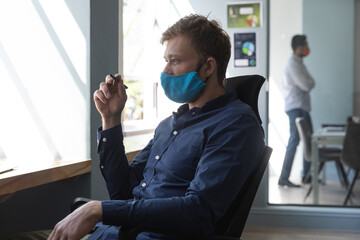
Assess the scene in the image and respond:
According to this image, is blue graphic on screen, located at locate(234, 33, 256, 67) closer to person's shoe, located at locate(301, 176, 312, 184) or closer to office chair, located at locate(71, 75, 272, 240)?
person's shoe, located at locate(301, 176, 312, 184)

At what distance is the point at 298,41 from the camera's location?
4230 mm

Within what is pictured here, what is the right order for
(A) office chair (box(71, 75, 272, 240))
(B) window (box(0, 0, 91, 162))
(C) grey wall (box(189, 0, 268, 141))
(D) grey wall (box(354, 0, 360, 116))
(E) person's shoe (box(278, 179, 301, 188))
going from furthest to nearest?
(E) person's shoe (box(278, 179, 301, 188)), (D) grey wall (box(354, 0, 360, 116)), (C) grey wall (box(189, 0, 268, 141)), (B) window (box(0, 0, 91, 162)), (A) office chair (box(71, 75, 272, 240))

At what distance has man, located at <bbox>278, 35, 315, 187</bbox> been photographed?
4.23 m

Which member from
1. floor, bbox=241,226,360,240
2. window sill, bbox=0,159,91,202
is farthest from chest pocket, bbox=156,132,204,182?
floor, bbox=241,226,360,240

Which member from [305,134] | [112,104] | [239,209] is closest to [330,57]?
[305,134]

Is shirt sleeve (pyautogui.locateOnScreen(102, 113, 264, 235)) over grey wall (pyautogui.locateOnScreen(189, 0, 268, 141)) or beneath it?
beneath

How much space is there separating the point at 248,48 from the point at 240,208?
2.62m

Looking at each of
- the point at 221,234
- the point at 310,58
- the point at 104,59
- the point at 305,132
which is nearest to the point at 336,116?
the point at 305,132

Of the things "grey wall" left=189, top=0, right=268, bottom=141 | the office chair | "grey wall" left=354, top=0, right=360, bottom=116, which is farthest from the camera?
"grey wall" left=354, top=0, right=360, bottom=116

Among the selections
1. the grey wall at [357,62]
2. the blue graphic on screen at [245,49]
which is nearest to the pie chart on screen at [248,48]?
the blue graphic on screen at [245,49]

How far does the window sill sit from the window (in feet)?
0.28

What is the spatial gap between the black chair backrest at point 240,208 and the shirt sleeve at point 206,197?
41 millimetres

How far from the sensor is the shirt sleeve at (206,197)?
1360mm

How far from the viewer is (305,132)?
14.0ft
